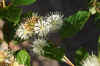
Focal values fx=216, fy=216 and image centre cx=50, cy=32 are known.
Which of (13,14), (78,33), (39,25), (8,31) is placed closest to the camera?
(13,14)

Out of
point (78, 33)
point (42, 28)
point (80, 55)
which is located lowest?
point (78, 33)

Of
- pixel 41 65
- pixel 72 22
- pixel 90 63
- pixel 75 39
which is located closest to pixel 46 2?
pixel 75 39

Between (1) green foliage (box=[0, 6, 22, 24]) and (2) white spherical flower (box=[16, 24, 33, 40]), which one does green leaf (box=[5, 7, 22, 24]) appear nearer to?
(1) green foliage (box=[0, 6, 22, 24])

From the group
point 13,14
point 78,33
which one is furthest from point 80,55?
point 78,33

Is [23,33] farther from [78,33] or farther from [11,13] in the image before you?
[78,33]

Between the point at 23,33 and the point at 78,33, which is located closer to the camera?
the point at 23,33

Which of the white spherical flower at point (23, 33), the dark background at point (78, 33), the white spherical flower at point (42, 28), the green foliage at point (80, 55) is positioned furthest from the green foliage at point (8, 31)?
the dark background at point (78, 33)

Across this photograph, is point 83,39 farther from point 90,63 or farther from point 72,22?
point 90,63
